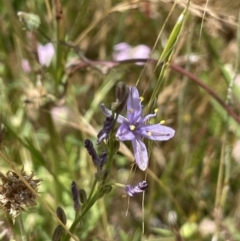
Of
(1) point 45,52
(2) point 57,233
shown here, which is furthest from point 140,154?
(1) point 45,52

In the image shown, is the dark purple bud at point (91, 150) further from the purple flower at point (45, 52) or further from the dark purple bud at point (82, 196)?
the purple flower at point (45, 52)

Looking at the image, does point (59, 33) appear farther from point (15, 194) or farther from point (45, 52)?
point (15, 194)

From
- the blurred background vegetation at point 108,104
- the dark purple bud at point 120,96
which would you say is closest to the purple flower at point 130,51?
the blurred background vegetation at point 108,104

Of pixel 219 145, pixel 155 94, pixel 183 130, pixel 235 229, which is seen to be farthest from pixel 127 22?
pixel 155 94

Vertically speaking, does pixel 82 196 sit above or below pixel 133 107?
below

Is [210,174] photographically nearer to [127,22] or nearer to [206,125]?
[206,125]

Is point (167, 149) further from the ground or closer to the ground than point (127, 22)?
closer to the ground
